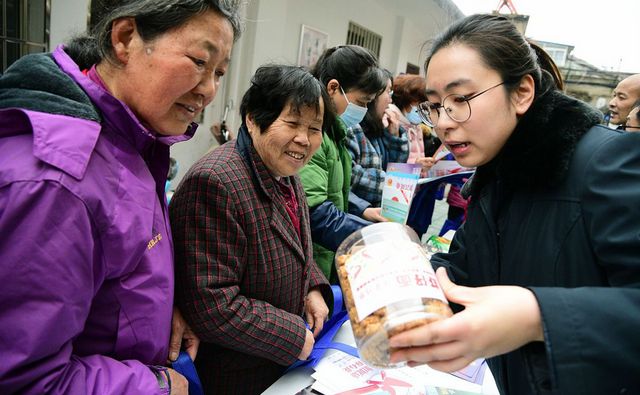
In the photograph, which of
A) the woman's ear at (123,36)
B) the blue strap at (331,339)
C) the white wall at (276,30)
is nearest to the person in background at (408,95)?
the white wall at (276,30)

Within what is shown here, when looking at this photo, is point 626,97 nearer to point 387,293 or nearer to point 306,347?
point 306,347

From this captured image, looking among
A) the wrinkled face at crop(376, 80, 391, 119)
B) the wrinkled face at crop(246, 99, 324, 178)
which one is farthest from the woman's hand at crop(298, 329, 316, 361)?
the wrinkled face at crop(376, 80, 391, 119)

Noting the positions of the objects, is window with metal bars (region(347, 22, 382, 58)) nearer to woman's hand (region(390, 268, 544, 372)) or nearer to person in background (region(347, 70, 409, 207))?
person in background (region(347, 70, 409, 207))

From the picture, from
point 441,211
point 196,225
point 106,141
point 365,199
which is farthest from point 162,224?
point 441,211

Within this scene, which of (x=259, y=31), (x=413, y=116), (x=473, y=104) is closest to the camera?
(x=473, y=104)

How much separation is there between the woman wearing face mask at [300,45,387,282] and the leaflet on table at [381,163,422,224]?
123 millimetres

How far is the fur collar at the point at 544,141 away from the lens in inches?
38.8

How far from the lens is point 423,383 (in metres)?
1.41

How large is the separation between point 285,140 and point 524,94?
83 cm

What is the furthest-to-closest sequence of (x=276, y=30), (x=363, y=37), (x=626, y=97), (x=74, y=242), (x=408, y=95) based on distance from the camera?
(x=363, y=37) < (x=276, y=30) < (x=626, y=97) < (x=408, y=95) < (x=74, y=242)

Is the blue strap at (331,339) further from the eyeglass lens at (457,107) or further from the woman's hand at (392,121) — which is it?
the woman's hand at (392,121)

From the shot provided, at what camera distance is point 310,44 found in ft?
22.6

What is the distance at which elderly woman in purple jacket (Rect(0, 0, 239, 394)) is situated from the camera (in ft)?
2.48

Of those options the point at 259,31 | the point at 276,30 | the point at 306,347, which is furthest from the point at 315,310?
the point at 276,30
